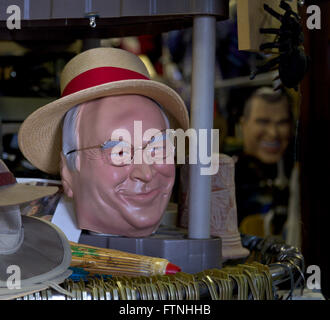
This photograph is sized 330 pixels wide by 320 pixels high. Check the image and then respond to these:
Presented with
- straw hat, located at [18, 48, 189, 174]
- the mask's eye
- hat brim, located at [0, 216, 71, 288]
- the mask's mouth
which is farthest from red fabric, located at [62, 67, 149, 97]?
the mask's mouth

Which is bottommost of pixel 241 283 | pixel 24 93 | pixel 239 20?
pixel 241 283

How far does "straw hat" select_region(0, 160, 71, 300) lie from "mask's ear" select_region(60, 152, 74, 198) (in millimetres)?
265

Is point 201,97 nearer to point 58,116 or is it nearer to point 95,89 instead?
point 95,89

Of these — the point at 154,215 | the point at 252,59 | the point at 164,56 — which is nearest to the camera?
the point at 154,215

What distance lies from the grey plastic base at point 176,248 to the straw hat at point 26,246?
232 mm

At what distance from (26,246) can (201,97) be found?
1.47 feet

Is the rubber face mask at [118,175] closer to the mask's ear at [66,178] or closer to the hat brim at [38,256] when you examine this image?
the mask's ear at [66,178]

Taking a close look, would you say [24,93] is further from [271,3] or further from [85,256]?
[271,3]

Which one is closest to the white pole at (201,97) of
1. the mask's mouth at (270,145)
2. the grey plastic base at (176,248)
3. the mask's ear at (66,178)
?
the grey plastic base at (176,248)

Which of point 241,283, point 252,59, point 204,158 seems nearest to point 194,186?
point 204,158

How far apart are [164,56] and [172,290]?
3.12 ft

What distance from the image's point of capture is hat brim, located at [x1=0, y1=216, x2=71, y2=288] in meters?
0.81

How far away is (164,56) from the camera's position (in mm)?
1626

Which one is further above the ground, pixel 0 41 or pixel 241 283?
pixel 0 41
